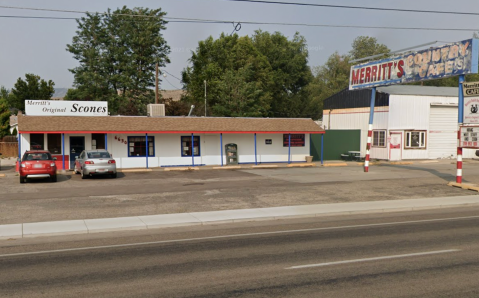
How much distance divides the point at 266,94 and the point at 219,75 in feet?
23.2

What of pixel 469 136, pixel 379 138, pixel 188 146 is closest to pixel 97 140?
pixel 188 146

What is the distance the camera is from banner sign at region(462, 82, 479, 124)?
2030cm

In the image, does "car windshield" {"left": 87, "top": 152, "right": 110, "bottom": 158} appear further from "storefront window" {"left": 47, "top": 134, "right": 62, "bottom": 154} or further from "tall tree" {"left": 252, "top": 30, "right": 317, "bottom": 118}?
"tall tree" {"left": 252, "top": 30, "right": 317, "bottom": 118}

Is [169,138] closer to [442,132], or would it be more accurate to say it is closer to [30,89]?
[442,132]

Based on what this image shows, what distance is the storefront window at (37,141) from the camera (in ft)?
95.8

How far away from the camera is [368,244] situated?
33.7 ft

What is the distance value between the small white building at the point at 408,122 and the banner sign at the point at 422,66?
25.3 ft

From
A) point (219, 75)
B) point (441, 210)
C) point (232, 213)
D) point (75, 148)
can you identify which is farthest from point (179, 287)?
point (219, 75)

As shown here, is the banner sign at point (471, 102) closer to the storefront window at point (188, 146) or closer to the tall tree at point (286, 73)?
the storefront window at point (188, 146)

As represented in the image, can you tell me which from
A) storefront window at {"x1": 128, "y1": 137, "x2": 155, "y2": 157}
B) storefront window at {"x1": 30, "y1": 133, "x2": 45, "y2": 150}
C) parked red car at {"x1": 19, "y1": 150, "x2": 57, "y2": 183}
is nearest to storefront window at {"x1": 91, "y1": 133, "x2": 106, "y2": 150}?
storefront window at {"x1": 128, "y1": 137, "x2": 155, "y2": 157}

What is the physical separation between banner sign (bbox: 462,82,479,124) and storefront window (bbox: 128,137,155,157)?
66.5 ft

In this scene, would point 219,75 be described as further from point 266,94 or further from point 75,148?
point 75,148

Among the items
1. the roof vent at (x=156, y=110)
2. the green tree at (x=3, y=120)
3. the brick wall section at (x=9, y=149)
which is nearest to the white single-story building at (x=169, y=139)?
the roof vent at (x=156, y=110)

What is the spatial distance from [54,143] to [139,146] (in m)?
5.57
